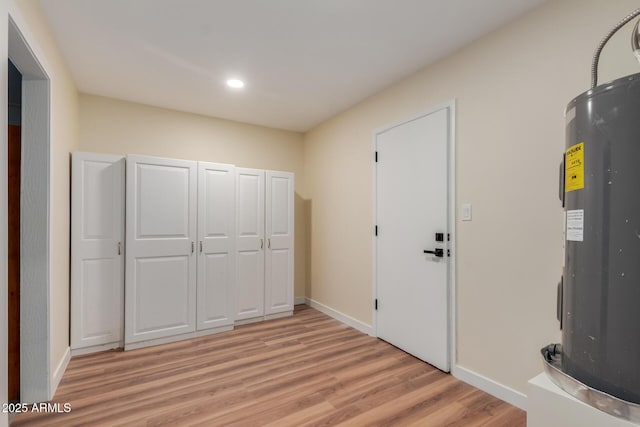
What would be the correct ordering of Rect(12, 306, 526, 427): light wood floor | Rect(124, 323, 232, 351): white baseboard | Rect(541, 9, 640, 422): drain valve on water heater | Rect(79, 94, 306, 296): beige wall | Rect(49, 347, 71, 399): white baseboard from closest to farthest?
Rect(541, 9, 640, 422): drain valve on water heater → Rect(12, 306, 526, 427): light wood floor → Rect(49, 347, 71, 399): white baseboard → Rect(124, 323, 232, 351): white baseboard → Rect(79, 94, 306, 296): beige wall

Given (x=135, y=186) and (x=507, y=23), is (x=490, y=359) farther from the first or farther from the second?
(x=135, y=186)

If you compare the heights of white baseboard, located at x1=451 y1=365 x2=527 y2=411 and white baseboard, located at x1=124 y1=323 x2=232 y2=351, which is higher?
white baseboard, located at x1=451 y1=365 x2=527 y2=411

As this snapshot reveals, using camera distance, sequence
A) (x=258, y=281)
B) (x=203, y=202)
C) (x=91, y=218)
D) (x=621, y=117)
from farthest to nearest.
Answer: (x=258, y=281)
(x=203, y=202)
(x=91, y=218)
(x=621, y=117)

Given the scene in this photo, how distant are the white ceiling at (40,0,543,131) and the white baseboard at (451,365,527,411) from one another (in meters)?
2.39

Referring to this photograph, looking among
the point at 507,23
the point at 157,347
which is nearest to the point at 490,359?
the point at 507,23

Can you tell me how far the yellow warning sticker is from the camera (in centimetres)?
94

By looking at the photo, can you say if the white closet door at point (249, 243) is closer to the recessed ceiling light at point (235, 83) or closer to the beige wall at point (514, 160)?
the recessed ceiling light at point (235, 83)

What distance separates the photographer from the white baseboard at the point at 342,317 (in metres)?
3.20

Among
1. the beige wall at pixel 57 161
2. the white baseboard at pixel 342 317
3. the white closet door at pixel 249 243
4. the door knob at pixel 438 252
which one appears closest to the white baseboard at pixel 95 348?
the beige wall at pixel 57 161

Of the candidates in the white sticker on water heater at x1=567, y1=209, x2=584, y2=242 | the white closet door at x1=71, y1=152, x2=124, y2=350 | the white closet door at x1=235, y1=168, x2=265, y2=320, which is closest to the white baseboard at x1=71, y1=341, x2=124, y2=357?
the white closet door at x1=71, y1=152, x2=124, y2=350

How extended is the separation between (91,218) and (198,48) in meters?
1.76

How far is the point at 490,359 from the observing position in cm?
205

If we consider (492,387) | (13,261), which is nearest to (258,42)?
(13,261)

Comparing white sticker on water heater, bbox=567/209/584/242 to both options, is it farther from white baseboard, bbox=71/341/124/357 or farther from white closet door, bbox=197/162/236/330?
white baseboard, bbox=71/341/124/357
